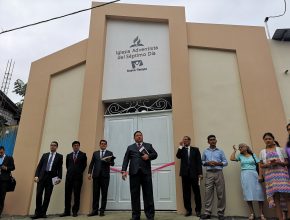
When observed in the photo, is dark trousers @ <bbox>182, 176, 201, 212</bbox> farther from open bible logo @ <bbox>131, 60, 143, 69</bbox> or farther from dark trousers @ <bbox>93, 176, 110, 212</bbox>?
open bible logo @ <bbox>131, 60, 143, 69</bbox>

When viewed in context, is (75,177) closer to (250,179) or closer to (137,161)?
(137,161)

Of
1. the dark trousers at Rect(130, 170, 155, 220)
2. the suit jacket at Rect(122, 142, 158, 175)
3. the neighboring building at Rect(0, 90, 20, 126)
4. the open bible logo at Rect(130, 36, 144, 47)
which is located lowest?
the dark trousers at Rect(130, 170, 155, 220)

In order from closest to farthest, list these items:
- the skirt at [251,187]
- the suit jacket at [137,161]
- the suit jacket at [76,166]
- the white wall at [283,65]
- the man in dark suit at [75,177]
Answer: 1. the suit jacket at [137,161]
2. the skirt at [251,187]
3. the man in dark suit at [75,177]
4. the suit jacket at [76,166]
5. the white wall at [283,65]

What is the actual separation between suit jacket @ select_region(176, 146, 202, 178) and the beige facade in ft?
1.49

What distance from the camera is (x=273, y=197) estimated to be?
509cm

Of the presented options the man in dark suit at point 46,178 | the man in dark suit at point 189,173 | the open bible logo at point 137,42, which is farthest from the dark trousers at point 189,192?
the open bible logo at point 137,42

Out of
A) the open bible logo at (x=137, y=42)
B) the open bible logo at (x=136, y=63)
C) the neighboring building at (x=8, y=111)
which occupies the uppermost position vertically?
the neighboring building at (x=8, y=111)

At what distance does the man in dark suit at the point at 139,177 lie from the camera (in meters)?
5.12

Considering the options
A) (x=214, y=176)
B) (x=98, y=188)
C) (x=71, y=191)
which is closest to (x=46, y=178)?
(x=71, y=191)

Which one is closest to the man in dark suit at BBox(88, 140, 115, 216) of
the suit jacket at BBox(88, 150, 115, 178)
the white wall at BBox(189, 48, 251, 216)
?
the suit jacket at BBox(88, 150, 115, 178)

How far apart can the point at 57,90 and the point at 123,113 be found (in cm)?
237

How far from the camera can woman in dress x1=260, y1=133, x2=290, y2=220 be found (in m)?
4.96

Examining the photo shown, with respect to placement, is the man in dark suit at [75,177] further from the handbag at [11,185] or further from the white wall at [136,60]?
the white wall at [136,60]

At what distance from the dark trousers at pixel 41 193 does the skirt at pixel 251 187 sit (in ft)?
14.6
